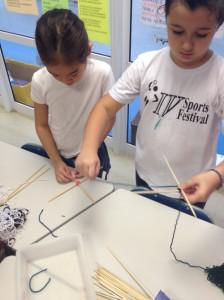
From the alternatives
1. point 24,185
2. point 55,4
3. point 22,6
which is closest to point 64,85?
point 24,185

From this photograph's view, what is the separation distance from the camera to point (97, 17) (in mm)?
1929

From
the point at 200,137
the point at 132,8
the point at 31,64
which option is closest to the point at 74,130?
the point at 200,137

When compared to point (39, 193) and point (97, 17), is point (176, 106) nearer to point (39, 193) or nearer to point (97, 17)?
point (39, 193)

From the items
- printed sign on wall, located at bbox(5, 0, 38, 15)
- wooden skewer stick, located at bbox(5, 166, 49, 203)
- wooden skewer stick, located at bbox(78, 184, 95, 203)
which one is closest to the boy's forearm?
wooden skewer stick, located at bbox(5, 166, 49, 203)

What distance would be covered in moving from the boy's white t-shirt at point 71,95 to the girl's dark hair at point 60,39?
0.67 feet

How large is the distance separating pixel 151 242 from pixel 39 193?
1.46 feet

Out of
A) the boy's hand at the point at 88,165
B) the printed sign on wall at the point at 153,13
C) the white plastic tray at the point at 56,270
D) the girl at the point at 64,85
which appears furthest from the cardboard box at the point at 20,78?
the white plastic tray at the point at 56,270

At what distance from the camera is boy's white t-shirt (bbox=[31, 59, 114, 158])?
1278 millimetres

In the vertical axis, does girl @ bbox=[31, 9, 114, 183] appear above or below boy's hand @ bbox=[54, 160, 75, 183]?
above

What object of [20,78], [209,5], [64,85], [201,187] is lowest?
[20,78]

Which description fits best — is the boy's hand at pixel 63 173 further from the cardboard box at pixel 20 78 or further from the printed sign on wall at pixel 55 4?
the cardboard box at pixel 20 78

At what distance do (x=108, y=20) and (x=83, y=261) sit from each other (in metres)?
1.47

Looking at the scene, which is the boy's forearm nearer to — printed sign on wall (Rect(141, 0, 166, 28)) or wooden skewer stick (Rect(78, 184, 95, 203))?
wooden skewer stick (Rect(78, 184, 95, 203))

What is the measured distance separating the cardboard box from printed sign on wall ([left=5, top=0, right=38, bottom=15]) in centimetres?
52
